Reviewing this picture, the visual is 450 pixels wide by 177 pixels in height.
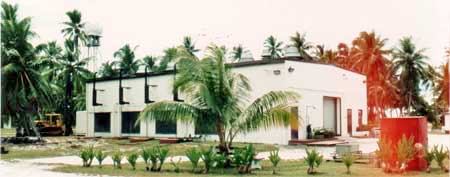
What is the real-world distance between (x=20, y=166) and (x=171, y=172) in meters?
4.66

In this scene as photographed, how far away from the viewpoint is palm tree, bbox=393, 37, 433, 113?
3709 cm

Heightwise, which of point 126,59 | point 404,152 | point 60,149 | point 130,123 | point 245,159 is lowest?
point 60,149

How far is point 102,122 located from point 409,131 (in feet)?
78.3

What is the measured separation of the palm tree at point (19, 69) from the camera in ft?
71.7

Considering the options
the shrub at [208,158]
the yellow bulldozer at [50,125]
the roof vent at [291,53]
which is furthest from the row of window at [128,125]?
the shrub at [208,158]

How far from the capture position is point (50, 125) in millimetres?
34750

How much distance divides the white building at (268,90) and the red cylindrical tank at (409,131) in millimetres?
7881

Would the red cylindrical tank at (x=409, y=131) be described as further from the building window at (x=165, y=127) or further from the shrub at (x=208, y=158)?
the building window at (x=165, y=127)

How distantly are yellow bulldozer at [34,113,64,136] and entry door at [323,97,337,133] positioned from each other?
59.3ft

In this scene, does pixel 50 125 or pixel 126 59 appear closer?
pixel 50 125

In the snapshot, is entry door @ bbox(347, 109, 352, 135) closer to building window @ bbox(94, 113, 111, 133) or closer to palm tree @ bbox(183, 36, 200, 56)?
palm tree @ bbox(183, 36, 200, 56)

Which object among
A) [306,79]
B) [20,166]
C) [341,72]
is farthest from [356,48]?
[20,166]

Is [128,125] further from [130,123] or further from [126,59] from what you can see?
[126,59]

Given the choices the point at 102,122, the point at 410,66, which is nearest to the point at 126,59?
the point at 102,122
